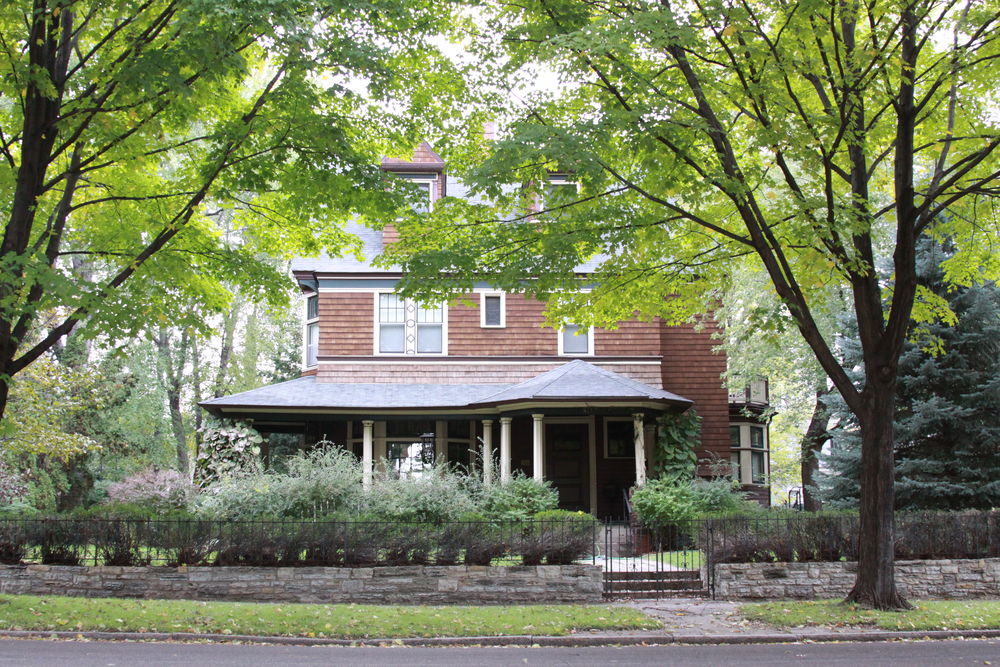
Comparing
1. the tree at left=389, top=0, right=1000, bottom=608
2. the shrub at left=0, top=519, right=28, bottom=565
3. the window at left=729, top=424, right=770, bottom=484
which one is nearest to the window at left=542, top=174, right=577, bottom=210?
the tree at left=389, top=0, right=1000, bottom=608

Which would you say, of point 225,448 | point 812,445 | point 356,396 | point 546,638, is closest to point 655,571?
point 546,638

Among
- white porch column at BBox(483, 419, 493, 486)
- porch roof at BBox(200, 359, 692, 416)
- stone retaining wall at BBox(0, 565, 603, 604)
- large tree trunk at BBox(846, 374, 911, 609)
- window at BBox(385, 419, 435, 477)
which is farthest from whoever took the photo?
window at BBox(385, 419, 435, 477)

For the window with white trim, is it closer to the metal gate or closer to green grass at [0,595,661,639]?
the metal gate

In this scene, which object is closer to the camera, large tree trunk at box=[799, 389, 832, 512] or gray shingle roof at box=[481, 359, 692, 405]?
gray shingle roof at box=[481, 359, 692, 405]

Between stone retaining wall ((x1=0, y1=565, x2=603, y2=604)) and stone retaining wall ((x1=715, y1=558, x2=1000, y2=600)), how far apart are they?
2.73 meters

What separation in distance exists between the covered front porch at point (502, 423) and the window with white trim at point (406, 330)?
104 centimetres

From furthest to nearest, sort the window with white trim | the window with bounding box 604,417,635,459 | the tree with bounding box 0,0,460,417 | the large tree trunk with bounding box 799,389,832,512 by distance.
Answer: the large tree trunk with bounding box 799,389,832,512 < the window with white trim < the window with bounding box 604,417,635,459 < the tree with bounding box 0,0,460,417

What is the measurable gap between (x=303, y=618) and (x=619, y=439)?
13.2m

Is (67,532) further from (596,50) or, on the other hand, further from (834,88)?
(834,88)

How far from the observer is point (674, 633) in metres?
10.6

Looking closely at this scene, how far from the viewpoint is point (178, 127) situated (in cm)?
1127

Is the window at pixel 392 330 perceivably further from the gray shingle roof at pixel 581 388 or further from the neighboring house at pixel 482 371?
the gray shingle roof at pixel 581 388

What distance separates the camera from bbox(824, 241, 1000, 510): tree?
1730 centimetres

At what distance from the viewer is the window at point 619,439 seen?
2252cm
